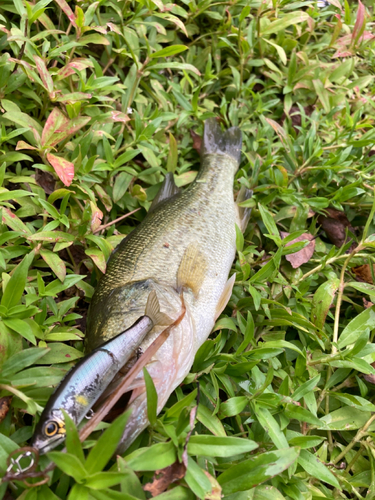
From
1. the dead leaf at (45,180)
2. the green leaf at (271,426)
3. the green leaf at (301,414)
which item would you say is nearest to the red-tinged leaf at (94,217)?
the dead leaf at (45,180)

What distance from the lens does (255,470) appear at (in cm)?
156

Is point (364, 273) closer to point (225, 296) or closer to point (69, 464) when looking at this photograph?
point (225, 296)

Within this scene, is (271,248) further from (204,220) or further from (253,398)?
(253,398)

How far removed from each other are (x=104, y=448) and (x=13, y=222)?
1.35 m

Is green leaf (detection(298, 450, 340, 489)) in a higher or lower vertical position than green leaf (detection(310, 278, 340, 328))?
lower

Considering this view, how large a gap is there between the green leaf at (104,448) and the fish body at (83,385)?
0.12 meters

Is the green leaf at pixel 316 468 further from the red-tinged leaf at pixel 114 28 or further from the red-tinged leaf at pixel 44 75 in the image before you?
the red-tinged leaf at pixel 114 28

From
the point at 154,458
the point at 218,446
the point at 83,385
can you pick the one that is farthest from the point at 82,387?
the point at 218,446

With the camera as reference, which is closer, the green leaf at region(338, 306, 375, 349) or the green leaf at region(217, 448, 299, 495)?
the green leaf at region(217, 448, 299, 495)

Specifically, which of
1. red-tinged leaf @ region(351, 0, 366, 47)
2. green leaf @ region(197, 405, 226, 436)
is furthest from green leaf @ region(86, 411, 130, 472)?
red-tinged leaf @ region(351, 0, 366, 47)

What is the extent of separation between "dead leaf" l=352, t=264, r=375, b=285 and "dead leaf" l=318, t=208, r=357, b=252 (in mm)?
300

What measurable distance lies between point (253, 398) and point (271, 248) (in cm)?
125

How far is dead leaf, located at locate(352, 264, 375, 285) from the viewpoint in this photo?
8.90ft

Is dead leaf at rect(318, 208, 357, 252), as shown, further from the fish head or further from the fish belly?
the fish head
